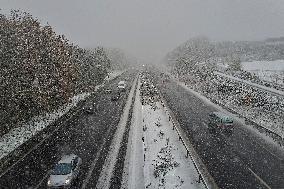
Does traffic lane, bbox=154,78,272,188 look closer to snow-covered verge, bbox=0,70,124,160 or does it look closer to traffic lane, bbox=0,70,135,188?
Result: traffic lane, bbox=0,70,135,188

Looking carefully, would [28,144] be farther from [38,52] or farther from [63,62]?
[63,62]

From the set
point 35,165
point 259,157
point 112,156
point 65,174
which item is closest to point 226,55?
point 259,157

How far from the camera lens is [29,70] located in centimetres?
4209

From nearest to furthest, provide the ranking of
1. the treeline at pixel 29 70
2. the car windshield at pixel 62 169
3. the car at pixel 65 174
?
the car at pixel 65 174
the car windshield at pixel 62 169
the treeline at pixel 29 70

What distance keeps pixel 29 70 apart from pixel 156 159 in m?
21.9

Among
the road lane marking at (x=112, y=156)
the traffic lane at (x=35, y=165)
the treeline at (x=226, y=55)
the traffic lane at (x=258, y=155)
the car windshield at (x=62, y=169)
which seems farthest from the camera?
the treeline at (x=226, y=55)

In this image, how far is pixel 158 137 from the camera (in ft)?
116

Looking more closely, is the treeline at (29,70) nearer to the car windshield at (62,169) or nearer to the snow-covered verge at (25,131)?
the snow-covered verge at (25,131)

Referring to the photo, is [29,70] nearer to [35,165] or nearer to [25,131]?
[25,131]

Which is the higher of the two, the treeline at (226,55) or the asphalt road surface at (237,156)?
the asphalt road surface at (237,156)

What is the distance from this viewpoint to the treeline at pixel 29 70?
125 feet

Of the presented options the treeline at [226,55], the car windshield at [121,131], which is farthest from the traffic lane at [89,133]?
the treeline at [226,55]

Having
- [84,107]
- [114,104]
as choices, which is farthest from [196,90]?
[84,107]

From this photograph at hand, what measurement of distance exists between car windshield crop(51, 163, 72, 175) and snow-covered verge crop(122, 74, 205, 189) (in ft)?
12.7
